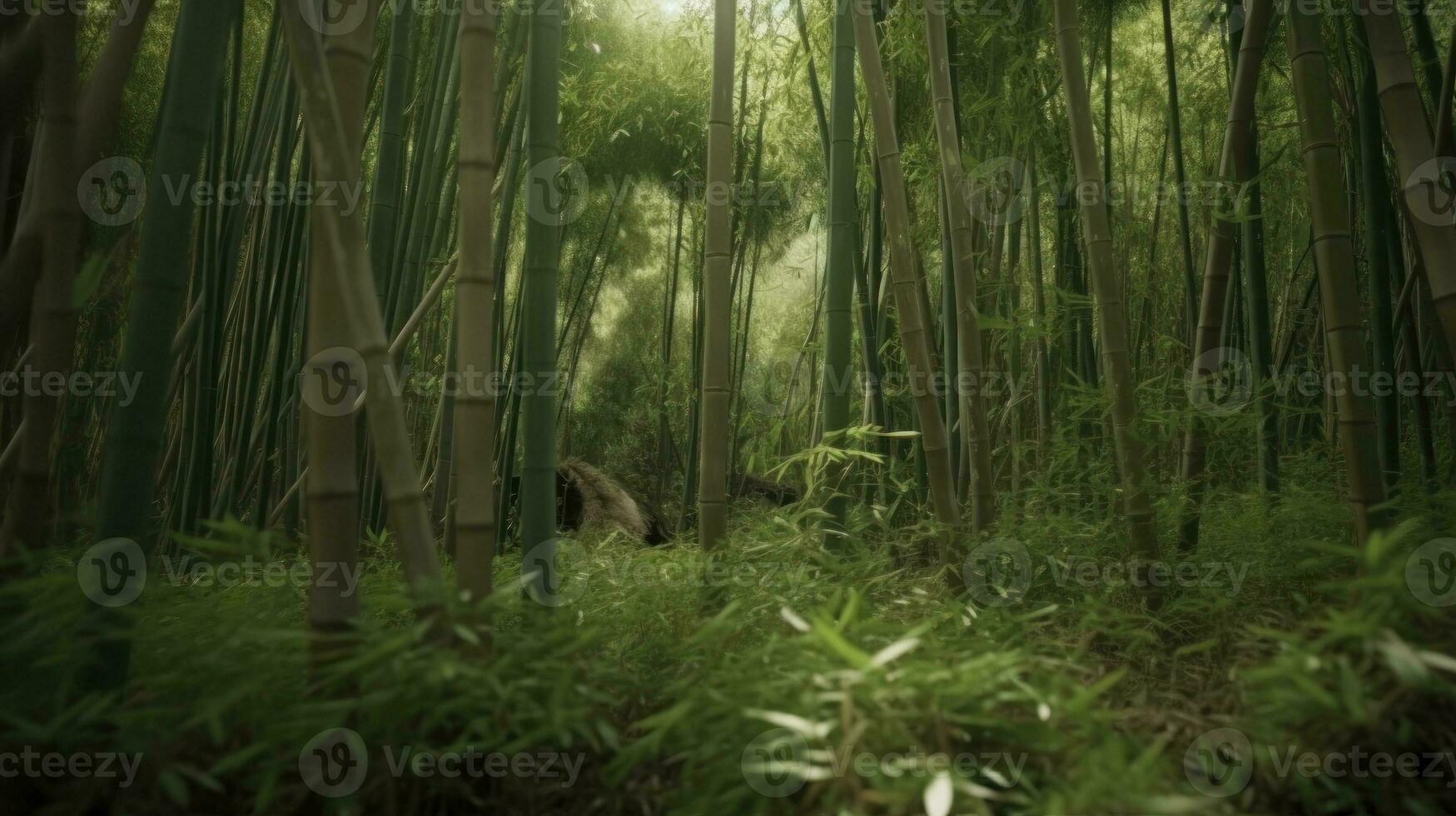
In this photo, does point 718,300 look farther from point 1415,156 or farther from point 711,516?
point 1415,156

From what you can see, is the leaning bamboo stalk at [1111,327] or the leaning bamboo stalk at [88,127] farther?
the leaning bamboo stalk at [1111,327]

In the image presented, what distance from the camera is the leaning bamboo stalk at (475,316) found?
98cm

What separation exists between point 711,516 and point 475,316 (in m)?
0.61

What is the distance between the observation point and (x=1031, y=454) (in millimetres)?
3125

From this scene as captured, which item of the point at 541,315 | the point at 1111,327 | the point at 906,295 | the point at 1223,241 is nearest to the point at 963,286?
the point at 906,295

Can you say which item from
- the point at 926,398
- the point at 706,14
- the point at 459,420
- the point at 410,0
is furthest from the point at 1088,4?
the point at 459,420

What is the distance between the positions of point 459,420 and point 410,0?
1.08 metres

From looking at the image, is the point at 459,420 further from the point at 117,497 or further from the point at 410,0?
the point at 410,0

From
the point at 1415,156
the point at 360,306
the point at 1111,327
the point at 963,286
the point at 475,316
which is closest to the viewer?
the point at 360,306

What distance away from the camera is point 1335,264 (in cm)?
115

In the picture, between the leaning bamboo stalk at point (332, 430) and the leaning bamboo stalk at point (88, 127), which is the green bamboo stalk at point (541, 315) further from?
the leaning bamboo stalk at point (88, 127)

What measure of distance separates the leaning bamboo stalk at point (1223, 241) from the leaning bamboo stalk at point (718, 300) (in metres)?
0.85

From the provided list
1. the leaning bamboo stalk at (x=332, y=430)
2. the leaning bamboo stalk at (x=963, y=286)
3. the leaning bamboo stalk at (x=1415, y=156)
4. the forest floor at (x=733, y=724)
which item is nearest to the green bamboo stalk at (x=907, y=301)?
the leaning bamboo stalk at (x=963, y=286)

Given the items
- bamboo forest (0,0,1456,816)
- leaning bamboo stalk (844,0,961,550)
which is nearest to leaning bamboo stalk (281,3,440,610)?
bamboo forest (0,0,1456,816)
